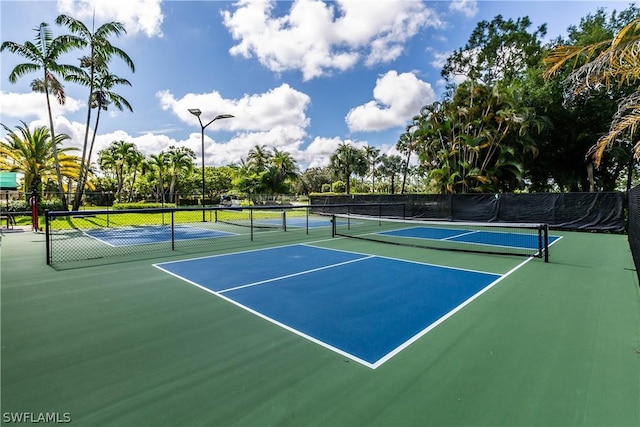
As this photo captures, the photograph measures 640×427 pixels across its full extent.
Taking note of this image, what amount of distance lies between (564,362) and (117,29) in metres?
23.0

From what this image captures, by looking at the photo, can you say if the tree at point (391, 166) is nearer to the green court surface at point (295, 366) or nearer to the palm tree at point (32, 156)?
the palm tree at point (32, 156)

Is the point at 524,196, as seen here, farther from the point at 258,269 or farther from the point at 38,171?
the point at 38,171

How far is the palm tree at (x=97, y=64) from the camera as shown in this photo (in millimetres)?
16734

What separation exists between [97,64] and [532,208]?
80.8ft

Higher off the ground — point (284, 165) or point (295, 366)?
point (284, 165)

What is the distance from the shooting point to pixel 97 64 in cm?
1791

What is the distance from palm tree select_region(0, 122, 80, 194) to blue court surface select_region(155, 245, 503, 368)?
2360cm

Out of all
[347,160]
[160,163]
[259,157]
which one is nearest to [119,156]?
[160,163]

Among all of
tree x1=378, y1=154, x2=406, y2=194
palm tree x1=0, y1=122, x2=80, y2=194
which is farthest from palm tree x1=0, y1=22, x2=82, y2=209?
tree x1=378, y1=154, x2=406, y2=194

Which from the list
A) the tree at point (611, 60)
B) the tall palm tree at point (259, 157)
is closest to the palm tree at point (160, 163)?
the tall palm tree at point (259, 157)

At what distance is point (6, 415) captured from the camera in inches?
89.4

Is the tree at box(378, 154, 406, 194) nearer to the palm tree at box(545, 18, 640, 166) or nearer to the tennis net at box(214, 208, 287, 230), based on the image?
the tennis net at box(214, 208, 287, 230)

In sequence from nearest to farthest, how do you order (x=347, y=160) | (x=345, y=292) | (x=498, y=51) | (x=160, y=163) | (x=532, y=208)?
(x=345, y=292) → (x=532, y=208) → (x=498, y=51) → (x=160, y=163) → (x=347, y=160)

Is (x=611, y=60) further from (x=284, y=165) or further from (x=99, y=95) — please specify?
(x=284, y=165)
